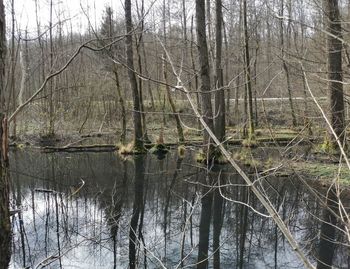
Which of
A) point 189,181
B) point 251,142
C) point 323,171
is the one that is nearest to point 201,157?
point 189,181

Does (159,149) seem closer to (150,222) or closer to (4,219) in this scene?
(150,222)

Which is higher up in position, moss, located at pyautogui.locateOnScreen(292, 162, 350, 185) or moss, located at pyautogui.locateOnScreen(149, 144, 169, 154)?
moss, located at pyautogui.locateOnScreen(149, 144, 169, 154)

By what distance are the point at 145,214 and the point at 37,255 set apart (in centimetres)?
266

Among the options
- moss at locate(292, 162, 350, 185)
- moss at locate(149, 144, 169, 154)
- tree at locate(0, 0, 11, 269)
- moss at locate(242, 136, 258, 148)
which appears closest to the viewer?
tree at locate(0, 0, 11, 269)

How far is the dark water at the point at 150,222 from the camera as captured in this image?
626 cm

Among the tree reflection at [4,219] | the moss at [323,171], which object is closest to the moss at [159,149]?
the moss at [323,171]

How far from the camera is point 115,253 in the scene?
21.4 ft

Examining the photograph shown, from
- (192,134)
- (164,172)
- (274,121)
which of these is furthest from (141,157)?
(274,121)

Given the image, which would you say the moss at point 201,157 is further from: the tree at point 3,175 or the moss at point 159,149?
the tree at point 3,175

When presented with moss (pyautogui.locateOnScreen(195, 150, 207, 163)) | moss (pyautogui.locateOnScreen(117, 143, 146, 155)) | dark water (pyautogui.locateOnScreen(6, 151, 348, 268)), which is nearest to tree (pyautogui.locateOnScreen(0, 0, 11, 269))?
dark water (pyautogui.locateOnScreen(6, 151, 348, 268))

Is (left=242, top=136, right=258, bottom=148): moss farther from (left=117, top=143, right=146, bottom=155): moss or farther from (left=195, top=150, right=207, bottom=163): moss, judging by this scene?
(left=117, top=143, right=146, bottom=155): moss

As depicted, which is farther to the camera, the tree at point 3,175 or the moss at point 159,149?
the moss at point 159,149

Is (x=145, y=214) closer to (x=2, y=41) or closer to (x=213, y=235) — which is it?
(x=213, y=235)

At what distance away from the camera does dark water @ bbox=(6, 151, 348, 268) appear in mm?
6262
